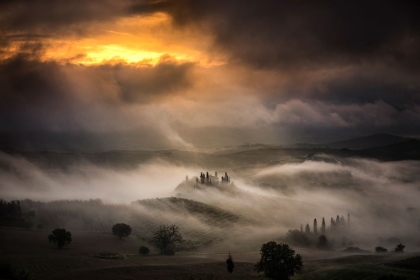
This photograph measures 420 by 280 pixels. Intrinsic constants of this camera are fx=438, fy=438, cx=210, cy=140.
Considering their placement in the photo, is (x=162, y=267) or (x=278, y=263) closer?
(x=278, y=263)

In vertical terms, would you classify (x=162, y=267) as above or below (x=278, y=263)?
below

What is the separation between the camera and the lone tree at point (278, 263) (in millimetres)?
148125

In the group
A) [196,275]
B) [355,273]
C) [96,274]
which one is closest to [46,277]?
[96,274]

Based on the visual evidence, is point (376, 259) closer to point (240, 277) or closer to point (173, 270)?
point (240, 277)

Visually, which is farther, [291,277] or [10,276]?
[291,277]

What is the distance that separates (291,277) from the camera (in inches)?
5965

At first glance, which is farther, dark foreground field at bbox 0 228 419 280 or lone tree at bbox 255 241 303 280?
dark foreground field at bbox 0 228 419 280

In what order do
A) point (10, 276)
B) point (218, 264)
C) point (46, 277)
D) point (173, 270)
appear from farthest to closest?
point (218, 264) < point (173, 270) < point (46, 277) < point (10, 276)

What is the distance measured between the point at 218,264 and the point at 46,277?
224 feet

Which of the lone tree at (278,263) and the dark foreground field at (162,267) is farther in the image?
the dark foreground field at (162,267)

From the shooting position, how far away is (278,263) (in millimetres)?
150500

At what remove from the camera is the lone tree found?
486ft

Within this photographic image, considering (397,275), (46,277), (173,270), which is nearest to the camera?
(397,275)

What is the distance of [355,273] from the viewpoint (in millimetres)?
148000
